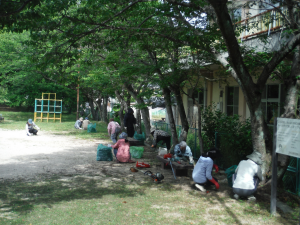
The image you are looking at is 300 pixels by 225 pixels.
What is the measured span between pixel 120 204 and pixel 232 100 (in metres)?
10.2

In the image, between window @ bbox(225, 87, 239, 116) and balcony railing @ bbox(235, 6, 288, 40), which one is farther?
Answer: window @ bbox(225, 87, 239, 116)

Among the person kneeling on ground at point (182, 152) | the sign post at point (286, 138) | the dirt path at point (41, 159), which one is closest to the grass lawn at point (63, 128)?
the dirt path at point (41, 159)

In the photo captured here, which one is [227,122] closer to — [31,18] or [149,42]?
[149,42]

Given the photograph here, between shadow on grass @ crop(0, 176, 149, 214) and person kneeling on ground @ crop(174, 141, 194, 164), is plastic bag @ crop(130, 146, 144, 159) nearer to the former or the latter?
person kneeling on ground @ crop(174, 141, 194, 164)

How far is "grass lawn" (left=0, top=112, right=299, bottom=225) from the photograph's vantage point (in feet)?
17.5

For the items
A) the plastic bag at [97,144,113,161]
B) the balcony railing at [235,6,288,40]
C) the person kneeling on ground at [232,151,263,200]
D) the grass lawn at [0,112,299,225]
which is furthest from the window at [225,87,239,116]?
the person kneeling on ground at [232,151,263,200]

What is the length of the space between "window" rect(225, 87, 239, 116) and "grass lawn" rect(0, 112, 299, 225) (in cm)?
737

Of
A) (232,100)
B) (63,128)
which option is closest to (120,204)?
(232,100)

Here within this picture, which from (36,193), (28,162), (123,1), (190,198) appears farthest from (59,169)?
(123,1)

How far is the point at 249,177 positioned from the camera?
6359 mm

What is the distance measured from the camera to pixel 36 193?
668 cm

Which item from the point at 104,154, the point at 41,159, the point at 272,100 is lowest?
the point at 41,159

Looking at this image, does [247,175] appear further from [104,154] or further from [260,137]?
[104,154]

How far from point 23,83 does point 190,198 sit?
1122 inches
